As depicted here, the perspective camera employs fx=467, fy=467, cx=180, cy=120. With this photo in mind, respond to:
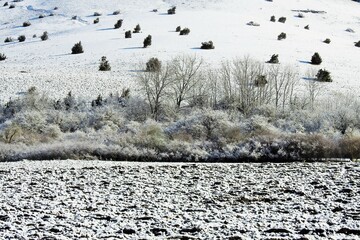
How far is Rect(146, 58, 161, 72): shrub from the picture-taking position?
37.6m

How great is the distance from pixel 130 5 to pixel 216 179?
50.2 m

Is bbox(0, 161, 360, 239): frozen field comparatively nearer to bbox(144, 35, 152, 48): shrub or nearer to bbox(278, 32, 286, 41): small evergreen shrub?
bbox(144, 35, 152, 48): shrub

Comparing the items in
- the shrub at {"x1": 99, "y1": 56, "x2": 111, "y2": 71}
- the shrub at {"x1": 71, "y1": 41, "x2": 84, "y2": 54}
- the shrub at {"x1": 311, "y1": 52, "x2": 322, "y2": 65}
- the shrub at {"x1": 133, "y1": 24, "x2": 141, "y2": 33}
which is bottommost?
the shrub at {"x1": 99, "y1": 56, "x2": 111, "y2": 71}

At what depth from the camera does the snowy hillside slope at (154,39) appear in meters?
39.5

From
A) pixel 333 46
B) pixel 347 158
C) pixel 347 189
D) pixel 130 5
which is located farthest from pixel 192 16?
pixel 347 189

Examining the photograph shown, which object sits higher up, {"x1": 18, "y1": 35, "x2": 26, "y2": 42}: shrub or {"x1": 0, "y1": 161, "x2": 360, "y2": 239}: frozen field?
{"x1": 0, "y1": 161, "x2": 360, "y2": 239}: frozen field

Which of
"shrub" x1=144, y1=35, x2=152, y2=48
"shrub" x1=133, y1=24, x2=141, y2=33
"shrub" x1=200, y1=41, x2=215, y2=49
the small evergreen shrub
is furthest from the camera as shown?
"shrub" x1=133, y1=24, x2=141, y2=33

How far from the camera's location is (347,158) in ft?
82.9

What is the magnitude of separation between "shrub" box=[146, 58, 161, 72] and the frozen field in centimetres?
1981

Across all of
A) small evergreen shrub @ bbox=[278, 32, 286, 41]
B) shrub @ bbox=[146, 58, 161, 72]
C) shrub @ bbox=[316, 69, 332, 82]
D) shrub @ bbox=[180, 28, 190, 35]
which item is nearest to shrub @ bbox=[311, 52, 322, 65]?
shrub @ bbox=[316, 69, 332, 82]

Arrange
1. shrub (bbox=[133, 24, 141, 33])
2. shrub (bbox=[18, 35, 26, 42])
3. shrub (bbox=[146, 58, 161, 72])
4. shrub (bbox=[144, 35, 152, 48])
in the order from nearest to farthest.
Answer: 1. shrub (bbox=[146, 58, 161, 72])
2. shrub (bbox=[144, 35, 152, 48])
3. shrub (bbox=[133, 24, 141, 33])
4. shrub (bbox=[18, 35, 26, 42])

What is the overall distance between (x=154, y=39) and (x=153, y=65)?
10.4 meters

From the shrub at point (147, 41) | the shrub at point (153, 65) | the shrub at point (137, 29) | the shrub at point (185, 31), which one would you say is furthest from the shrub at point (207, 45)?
the shrub at point (137, 29)

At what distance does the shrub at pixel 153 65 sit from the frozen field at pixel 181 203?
1981 cm
